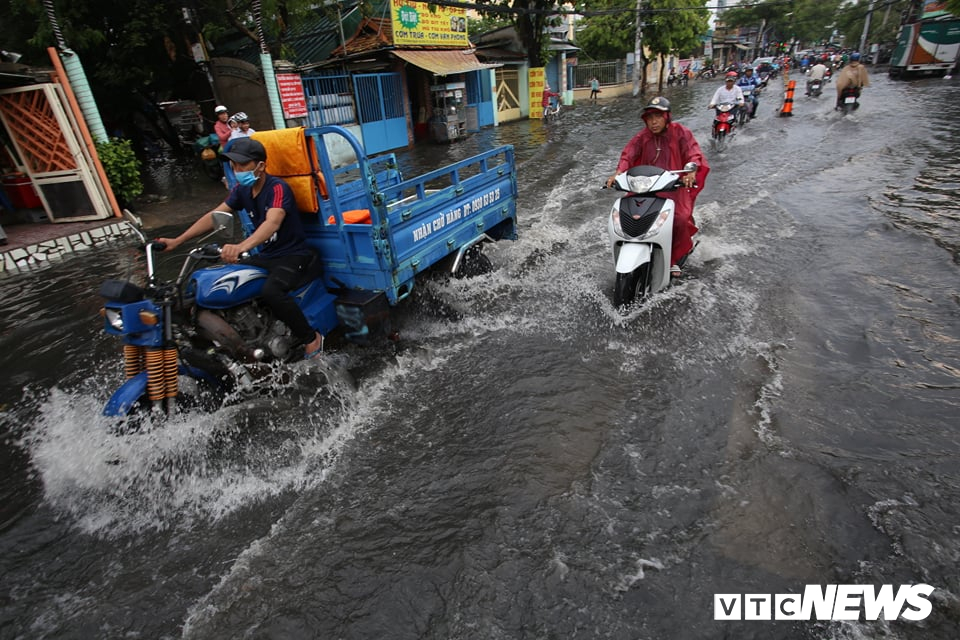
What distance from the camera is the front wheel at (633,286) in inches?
184

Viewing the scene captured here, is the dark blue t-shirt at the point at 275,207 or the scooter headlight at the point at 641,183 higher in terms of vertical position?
the dark blue t-shirt at the point at 275,207

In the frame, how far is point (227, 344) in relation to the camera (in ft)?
10.9

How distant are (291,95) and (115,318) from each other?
10.1 metres

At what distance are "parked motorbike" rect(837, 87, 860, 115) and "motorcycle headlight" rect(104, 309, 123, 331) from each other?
17284mm

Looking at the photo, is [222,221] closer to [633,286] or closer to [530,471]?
[530,471]

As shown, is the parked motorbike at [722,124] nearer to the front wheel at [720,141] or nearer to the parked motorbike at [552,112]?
the front wheel at [720,141]

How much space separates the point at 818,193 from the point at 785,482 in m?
6.86

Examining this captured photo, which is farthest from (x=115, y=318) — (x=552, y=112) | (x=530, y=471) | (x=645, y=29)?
(x=645, y=29)

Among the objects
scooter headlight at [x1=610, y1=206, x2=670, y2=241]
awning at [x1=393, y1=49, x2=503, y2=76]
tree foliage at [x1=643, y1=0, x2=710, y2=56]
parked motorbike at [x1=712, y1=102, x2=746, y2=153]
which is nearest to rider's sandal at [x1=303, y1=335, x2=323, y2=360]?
scooter headlight at [x1=610, y1=206, x2=670, y2=241]

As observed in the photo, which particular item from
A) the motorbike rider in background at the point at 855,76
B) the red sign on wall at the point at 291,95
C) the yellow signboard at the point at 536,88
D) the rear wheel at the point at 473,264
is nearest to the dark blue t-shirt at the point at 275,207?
the rear wheel at the point at 473,264

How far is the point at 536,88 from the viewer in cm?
2166

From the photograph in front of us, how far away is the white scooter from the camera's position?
459cm

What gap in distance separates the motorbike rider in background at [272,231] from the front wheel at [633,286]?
8.87 ft

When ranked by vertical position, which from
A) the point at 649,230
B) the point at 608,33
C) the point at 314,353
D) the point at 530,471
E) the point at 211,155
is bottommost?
the point at 530,471
